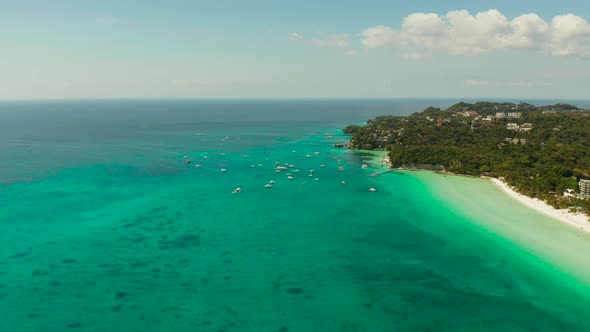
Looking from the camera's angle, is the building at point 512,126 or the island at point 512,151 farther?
the building at point 512,126

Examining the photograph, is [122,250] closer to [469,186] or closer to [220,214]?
[220,214]

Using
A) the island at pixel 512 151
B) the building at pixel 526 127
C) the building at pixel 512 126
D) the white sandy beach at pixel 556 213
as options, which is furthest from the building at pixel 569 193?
the building at pixel 512 126

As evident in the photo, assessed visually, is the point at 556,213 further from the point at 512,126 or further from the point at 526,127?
the point at 512,126

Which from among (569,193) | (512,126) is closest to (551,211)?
(569,193)

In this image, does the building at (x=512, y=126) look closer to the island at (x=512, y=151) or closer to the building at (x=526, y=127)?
the island at (x=512, y=151)

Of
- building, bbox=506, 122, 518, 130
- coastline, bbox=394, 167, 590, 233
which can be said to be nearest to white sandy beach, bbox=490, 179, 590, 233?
coastline, bbox=394, 167, 590, 233

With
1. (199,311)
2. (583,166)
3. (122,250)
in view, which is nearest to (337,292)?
(199,311)

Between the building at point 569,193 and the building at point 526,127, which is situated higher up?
the building at point 526,127
